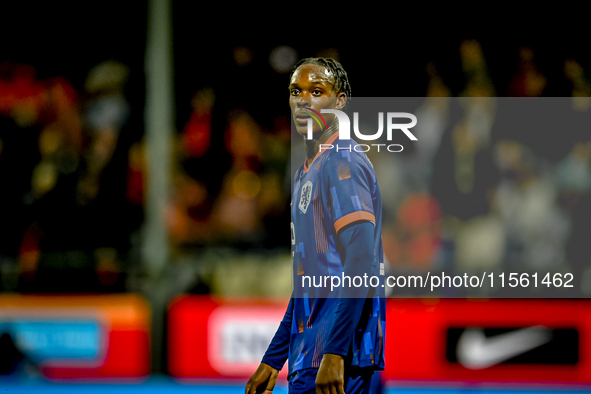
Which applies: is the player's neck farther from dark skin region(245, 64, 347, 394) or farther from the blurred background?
the blurred background

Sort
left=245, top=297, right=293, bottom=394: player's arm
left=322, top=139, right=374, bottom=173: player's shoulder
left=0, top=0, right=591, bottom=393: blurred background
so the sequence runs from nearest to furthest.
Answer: left=322, top=139, right=374, bottom=173: player's shoulder < left=245, top=297, right=293, bottom=394: player's arm < left=0, top=0, right=591, bottom=393: blurred background

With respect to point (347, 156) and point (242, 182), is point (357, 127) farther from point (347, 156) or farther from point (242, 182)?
point (242, 182)

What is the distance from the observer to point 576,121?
15.5 feet

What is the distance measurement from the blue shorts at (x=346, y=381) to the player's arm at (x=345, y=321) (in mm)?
74

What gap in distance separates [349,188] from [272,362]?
0.67 m

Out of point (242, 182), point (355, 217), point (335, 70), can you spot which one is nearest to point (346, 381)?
point (355, 217)

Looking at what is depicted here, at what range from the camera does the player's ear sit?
6.60ft

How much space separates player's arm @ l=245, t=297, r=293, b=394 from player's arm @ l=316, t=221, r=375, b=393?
0.32 metres

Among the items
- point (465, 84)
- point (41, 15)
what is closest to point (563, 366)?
point (465, 84)

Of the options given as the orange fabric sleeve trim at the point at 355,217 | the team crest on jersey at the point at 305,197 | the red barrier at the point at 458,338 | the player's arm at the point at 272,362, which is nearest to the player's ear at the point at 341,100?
the team crest on jersey at the point at 305,197

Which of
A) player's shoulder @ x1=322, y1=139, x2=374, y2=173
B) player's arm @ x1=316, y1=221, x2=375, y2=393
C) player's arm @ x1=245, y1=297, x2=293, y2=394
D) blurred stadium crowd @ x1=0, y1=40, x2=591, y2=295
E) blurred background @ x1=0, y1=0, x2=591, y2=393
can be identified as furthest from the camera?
blurred background @ x1=0, y1=0, x2=591, y2=393

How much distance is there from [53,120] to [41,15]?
117 cm

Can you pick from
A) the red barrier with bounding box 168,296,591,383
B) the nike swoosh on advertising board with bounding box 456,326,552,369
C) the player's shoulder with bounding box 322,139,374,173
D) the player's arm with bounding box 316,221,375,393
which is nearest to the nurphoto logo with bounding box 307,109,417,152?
the player's shoulder with bounding box 322,139,374,173

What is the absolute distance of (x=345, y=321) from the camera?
1.78 meters
